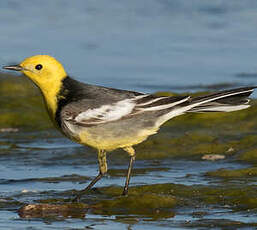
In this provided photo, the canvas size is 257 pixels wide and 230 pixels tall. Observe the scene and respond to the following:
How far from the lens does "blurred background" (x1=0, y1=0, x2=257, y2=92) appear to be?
52.5ft

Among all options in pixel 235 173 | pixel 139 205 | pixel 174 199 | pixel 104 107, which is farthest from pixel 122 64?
pixel 139 205

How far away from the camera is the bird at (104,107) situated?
9023 mm

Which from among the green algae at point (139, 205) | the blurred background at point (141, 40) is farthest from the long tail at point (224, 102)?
the blurred background at point (141, 40)

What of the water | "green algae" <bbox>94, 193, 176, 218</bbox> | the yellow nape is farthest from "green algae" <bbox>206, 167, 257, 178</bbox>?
the yellow nape

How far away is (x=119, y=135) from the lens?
912cm

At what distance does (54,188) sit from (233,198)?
1.98 meters

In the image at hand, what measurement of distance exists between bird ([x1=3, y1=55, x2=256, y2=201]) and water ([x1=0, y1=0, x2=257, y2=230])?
29.8 inches

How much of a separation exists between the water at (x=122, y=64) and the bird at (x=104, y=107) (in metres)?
0.76

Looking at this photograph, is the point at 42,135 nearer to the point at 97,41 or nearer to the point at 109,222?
the point at 109,222

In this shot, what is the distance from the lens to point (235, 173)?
10000 mm

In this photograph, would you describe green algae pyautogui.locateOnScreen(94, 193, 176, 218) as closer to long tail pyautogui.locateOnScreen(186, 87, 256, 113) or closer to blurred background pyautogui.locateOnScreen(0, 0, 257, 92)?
long tail pyautogui.locateOnScreen(186, 87, 256, 113)

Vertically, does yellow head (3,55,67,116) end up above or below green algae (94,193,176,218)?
above

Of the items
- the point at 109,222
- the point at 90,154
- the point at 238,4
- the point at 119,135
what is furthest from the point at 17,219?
the point at 238,4

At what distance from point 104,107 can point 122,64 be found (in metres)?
7.68
